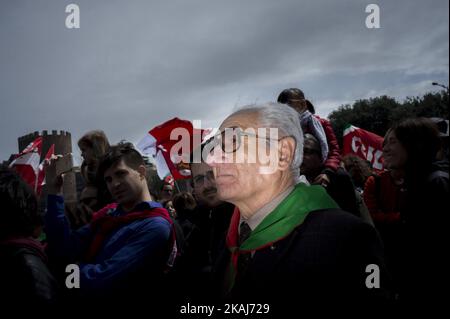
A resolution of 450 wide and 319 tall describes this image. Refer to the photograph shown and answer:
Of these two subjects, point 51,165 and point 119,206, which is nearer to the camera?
point 119,206

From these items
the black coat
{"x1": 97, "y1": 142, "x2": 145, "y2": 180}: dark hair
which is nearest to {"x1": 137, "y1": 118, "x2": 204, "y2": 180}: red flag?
{"x1": 97, "y1": 142, "x2": 145, "y2": 180}: dark hair

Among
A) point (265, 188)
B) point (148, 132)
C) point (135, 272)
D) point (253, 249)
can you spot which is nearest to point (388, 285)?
point (253, 249)

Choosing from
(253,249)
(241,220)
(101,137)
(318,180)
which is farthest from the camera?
(101,137)

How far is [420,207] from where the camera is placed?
222 centimetres

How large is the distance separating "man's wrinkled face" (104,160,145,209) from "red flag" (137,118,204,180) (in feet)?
11.2

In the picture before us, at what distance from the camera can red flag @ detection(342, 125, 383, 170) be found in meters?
7.15

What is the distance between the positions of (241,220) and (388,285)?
851mm

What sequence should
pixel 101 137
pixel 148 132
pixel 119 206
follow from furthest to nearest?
pixel 148 132 < pixel 101 137 < pixel 119 206

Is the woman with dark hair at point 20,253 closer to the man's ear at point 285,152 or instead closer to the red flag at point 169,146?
the man's ear at point 285,152

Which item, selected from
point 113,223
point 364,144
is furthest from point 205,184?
point 364,144

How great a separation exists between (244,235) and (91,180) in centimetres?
212

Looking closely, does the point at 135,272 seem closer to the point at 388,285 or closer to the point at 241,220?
the point at 241,220

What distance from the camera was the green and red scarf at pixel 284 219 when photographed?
5.27 feet
